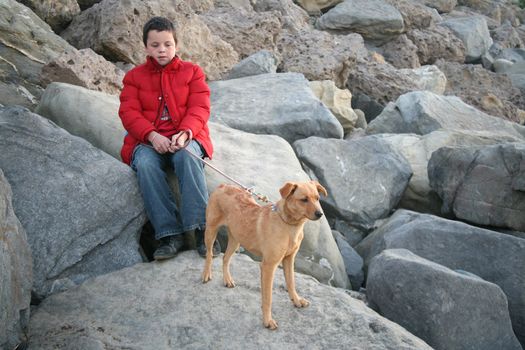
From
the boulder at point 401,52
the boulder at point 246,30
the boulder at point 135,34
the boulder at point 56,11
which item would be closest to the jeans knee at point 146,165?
the boulder at point 135,34

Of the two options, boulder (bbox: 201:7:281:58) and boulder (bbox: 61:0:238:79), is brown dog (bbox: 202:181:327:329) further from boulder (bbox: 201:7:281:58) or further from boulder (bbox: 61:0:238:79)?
boulder (bbox: 201:7:281:58)

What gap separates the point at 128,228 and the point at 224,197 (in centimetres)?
111

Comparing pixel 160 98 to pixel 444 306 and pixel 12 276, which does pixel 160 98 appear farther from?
pixel 444 306

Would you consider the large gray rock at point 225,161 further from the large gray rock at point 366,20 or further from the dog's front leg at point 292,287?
the large gray rock at point 366,20

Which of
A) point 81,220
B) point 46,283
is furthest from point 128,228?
point 46,283

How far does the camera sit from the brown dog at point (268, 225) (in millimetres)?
3348

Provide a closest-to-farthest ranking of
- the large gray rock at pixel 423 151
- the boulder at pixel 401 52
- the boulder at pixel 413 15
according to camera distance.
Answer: the large gray rock at pixel 423 151, the boulder at pixel 401 52, the boulder at pixel 413 15

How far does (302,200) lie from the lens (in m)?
3.32

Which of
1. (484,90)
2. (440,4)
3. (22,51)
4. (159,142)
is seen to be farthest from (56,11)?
(440,4)

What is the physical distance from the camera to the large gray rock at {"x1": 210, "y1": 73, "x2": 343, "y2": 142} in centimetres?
753

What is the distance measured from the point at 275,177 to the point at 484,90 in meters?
9.31

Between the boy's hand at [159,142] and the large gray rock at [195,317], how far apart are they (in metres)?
1.01

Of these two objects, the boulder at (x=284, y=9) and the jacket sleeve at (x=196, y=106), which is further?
the boulder at (x=284, y=9)

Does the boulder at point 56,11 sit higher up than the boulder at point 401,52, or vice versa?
the boulder at point 56,11
